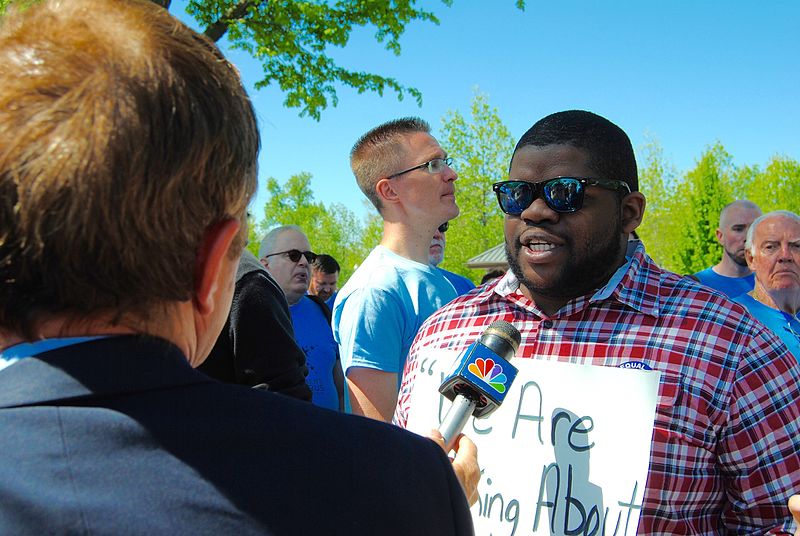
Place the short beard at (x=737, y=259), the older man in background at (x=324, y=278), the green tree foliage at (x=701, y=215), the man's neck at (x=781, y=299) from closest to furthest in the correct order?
1. the man's neck at (x=781, y=299)
2. the short beard at (x=737, y=259)
3. the older man in background at (x=324, y=278)
4. the green tree foliage at (x=701, y=215)

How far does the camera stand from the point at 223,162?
97cm

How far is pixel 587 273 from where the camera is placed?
80.0 inches

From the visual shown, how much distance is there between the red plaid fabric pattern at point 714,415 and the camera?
174cm

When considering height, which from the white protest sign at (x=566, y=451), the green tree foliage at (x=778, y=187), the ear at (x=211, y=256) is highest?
the green tree foliage at (x=778, y=187)

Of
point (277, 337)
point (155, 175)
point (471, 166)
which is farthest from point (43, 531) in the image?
point (471, 166)

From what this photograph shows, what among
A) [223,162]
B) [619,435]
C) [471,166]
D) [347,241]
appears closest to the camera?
[223,162]

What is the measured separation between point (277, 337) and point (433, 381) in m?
1.04

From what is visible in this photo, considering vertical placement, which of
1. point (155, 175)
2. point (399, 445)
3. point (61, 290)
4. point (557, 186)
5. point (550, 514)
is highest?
point (557, 186)

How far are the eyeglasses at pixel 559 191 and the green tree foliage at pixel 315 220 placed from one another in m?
36.6

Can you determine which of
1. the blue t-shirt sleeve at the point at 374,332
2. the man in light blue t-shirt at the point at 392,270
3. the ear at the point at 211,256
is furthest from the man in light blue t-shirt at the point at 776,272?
the ear at the point at 211,256

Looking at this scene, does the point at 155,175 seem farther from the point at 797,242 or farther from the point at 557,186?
the point at 797,242

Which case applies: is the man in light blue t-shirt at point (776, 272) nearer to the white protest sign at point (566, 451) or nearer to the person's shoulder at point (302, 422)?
the white protest sign at point (566, 451)

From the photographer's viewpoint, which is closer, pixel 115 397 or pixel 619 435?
pixel 115 397

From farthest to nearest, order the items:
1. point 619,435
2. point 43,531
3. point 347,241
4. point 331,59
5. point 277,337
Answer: point 347,241 → point 331,59 → point 277,337 → point 619,435 → point 43,531
